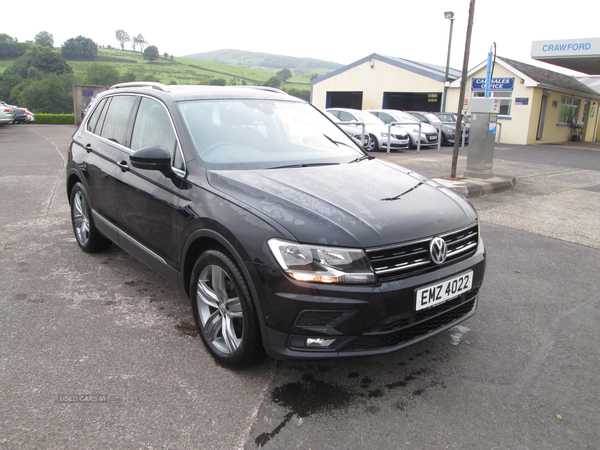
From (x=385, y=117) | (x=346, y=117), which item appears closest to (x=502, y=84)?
(x=385, y=117)

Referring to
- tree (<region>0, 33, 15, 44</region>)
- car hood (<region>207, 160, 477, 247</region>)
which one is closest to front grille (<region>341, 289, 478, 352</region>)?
car hood (<region>207, 160, 477, 247</region>)

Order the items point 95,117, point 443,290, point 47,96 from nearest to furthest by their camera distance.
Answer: point 443,290 < point 95,117 < point 47,96

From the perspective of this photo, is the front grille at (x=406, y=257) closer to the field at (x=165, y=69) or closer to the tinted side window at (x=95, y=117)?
the tinted side window at (x=95, y=117)

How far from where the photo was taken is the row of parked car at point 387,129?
53.2 feet

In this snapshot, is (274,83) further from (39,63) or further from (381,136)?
(381,136)

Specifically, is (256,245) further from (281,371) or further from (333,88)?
(333,88)

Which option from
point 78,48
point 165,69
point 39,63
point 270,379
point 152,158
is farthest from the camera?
point 78,48

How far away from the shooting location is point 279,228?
2.29 meters

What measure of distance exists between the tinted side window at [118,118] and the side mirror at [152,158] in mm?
958

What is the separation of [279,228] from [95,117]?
320 centimetres

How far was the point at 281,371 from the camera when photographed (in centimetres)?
271

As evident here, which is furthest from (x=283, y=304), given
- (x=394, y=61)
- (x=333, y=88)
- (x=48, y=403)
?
(x=333, y=88)

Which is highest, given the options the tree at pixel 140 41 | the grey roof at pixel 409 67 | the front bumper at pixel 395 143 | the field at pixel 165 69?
the tree at pixel 140 41

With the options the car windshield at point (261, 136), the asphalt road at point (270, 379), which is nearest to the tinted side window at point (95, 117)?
the asphalt road at point (270, 379)
